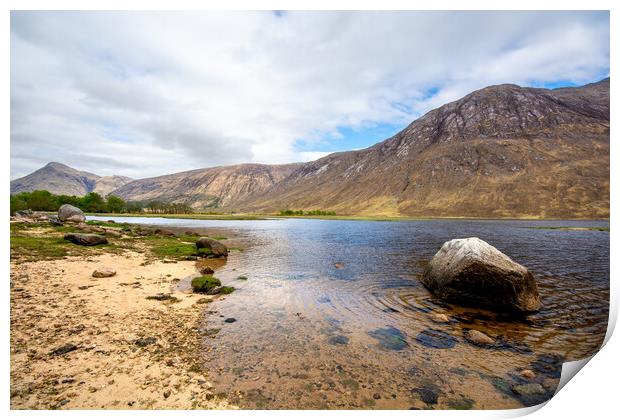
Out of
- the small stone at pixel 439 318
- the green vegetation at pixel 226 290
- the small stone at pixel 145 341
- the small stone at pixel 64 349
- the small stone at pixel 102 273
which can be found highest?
the small stone at pixel 102 273

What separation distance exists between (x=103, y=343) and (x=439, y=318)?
12706 millimetres

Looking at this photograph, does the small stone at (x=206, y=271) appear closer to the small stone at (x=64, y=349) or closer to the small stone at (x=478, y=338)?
the small stone at (x=64, y=349)

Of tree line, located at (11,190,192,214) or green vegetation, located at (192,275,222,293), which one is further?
tree line, located at (11,190,192,214)

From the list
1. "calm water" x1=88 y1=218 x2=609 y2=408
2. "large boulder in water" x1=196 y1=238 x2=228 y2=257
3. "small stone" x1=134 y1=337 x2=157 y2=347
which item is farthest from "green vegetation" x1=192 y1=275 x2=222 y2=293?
"large boulder in water" x1=196 y1=238 x2=228 y2=257

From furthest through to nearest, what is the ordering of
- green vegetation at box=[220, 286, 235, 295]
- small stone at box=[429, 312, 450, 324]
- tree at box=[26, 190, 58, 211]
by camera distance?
tree at box=[26, 190, 58, 211] < green vegetation at box=[220, 286, 235, 295] < small stone at box=[429, 312, 450, 324]

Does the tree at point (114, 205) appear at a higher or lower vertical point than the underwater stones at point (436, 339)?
higher

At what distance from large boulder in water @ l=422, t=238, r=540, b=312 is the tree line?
80116mm

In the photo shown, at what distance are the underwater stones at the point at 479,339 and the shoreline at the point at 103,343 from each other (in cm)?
879

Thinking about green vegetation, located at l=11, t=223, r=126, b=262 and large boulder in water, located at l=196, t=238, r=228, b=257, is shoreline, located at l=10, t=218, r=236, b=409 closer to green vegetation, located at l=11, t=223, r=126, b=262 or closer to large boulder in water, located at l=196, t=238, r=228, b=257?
green vegetation, located at l=11, t=223, r=126, b=262

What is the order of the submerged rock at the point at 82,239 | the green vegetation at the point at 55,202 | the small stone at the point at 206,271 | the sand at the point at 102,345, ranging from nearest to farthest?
the sand at the point at 102,345 → the small stone at the point at 206,271 → the submerged rock at the point at 82,239 → the green vegetation at the point at 55,202

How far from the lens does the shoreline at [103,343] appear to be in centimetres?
623

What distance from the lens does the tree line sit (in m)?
94.3

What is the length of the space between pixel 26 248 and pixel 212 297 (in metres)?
16.4

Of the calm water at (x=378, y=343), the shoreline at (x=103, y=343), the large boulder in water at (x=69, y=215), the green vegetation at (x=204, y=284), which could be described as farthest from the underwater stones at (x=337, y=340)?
the large boulder in water at (x=69, y=215)
